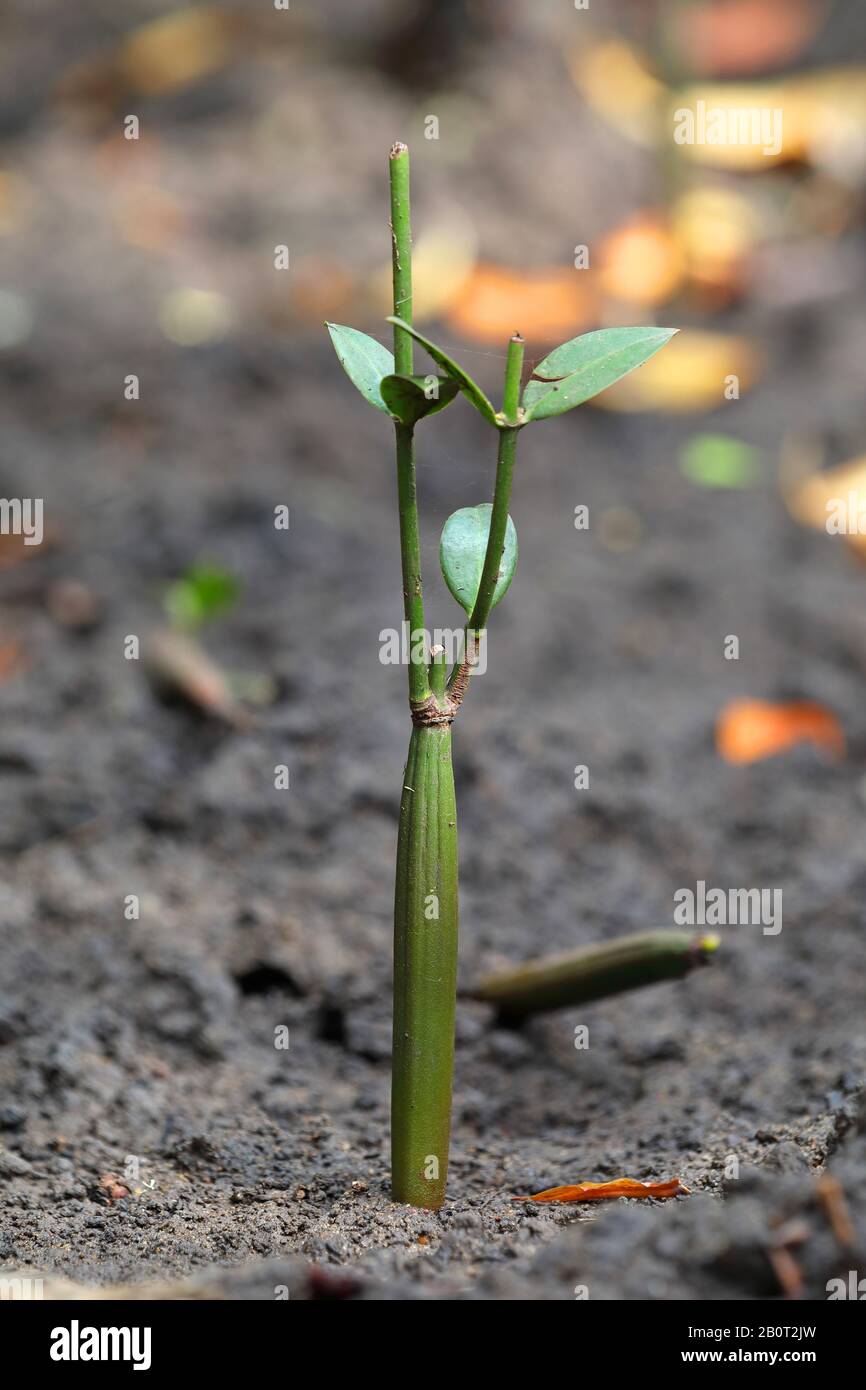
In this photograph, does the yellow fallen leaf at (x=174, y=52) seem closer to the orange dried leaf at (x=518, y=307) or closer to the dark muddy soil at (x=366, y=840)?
the dark muddy soil at (x=366, y=840)

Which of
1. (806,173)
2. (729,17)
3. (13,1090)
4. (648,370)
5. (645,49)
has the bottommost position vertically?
(13,1090)

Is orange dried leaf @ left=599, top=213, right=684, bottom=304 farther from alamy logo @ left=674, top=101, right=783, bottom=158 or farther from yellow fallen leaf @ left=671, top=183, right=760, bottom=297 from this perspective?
alamy logo @ left=674, top=101, right=783, bottom=158

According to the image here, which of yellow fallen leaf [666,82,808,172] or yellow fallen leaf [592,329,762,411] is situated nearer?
yellow fallen leaf [592,329,762,411]

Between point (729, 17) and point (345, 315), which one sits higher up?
point (729, 17)

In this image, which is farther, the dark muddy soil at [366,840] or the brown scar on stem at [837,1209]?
the dark muddy soil at [366,840]

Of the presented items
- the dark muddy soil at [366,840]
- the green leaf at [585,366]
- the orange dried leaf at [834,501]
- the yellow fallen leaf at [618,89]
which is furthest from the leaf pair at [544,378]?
the yellow fallen leaf at [618,89]

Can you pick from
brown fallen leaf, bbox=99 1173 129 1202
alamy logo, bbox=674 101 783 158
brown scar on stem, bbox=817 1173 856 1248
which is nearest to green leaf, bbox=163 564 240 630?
brown fallen leaf, bbox=99 1173 129 1202

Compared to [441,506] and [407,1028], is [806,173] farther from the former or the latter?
[407,1028]

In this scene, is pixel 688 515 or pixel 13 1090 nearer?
pixel 13 1090
